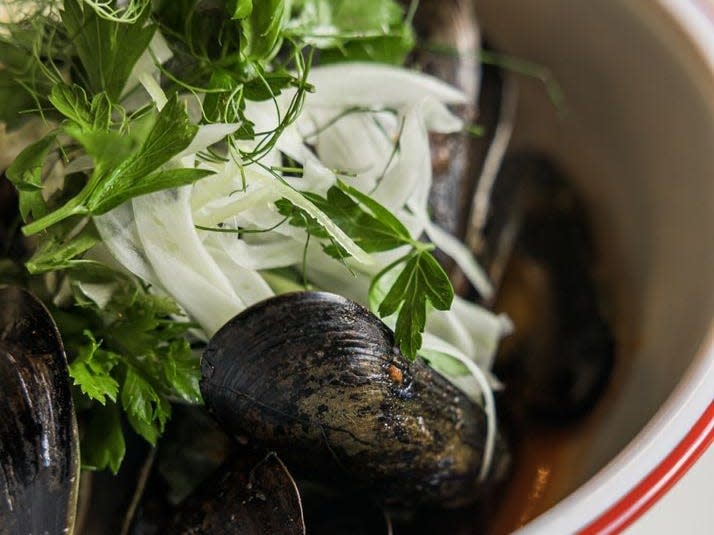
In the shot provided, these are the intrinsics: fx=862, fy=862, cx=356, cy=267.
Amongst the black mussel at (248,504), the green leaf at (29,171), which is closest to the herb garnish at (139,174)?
the green leaf at (29,171)

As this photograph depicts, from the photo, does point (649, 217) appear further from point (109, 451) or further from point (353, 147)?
point (109, 451)

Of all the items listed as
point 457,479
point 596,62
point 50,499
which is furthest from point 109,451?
point 596,62

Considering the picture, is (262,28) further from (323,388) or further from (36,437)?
(36,437)

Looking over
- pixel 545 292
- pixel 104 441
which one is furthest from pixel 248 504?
pixel 545 292

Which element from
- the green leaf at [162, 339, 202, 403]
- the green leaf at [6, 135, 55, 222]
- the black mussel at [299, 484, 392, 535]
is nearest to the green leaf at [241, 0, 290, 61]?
the green leaf at [6, 135, 55, 222]

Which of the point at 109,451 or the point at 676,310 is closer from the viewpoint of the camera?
the point at 109,451

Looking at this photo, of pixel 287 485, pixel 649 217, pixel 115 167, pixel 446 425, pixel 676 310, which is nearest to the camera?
pixel 115 167

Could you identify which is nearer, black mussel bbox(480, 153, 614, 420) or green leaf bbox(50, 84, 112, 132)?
green leaf bbox(50, 84, 112, 132)

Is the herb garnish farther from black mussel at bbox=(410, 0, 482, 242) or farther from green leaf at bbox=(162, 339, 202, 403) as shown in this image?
black mussel at bbox=(410, 0, 482, 242)
